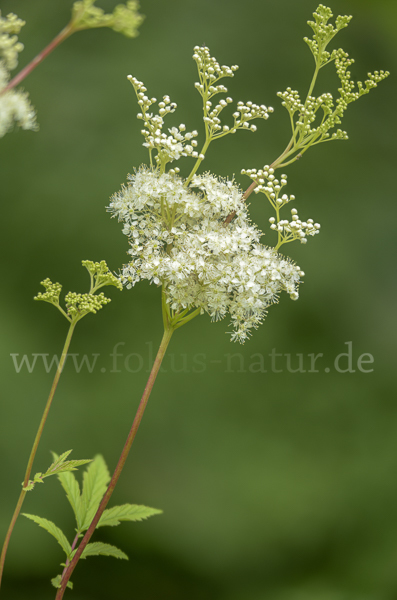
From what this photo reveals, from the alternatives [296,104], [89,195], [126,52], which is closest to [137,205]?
[296,104]

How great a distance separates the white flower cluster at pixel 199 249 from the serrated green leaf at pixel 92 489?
455 mm

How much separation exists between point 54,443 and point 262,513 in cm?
83

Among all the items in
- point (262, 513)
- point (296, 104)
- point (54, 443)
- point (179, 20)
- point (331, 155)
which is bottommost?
point (262, 513)

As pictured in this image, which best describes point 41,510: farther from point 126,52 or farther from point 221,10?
point 221,10

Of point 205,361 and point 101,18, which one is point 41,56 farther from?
point 205,361

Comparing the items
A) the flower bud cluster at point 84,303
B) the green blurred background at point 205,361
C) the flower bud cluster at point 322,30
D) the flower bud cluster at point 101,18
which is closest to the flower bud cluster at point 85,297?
the flower bud cluster at point 84,303

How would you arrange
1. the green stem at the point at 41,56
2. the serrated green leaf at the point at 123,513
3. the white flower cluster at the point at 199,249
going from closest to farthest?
the green stem at the point at 41,56, the white flower cluster at the point at 199,249, the serrated green leaf at the point at 123,513

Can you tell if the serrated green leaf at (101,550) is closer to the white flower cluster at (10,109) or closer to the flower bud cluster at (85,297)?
the flower bud cluster at (85,297)

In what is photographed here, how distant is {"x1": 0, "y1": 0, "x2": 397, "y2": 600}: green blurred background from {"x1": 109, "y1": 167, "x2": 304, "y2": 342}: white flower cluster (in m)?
1.07

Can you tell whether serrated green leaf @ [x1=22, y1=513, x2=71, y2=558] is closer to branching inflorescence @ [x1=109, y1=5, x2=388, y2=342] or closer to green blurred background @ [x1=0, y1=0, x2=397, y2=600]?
branching inflorescence @ [x1=109, y1=5, x2=388, y2=342]

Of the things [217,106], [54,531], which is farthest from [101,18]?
[54,531]

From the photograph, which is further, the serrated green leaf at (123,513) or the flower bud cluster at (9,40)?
the serrated green leaf at (123,513)

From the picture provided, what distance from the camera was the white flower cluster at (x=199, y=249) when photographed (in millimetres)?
839

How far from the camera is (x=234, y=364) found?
77.5 inches
